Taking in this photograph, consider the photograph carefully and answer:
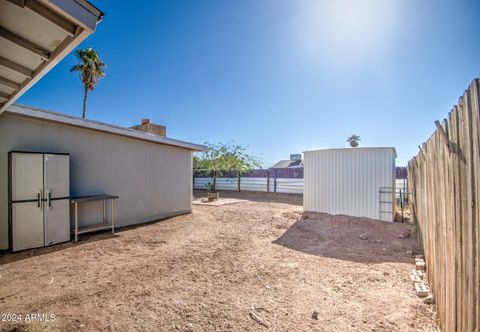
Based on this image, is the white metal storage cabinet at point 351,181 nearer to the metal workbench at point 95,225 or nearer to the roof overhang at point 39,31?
the metal workbench at point 95,225

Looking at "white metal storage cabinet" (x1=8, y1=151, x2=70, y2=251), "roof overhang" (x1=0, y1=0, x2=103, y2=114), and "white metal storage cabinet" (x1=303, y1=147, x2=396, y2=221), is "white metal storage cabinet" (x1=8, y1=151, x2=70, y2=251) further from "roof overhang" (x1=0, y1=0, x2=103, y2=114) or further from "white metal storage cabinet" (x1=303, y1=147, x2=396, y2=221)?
"white metal storage cabinet" (x1=303, y1=147, x2=396, y2=221)

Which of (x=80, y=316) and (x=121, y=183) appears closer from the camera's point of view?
(x=80, y=316)

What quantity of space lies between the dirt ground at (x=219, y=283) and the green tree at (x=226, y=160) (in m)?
9.88

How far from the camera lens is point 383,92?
6.80m

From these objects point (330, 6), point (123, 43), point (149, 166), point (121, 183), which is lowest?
point (121, 183)

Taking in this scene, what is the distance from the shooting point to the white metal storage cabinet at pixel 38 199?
4082mm

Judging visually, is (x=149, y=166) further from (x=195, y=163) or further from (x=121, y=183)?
(x=195, y=163)

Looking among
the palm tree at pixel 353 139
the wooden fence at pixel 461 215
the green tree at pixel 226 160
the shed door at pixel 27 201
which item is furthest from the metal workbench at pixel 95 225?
the palm tree at pixel 353 139

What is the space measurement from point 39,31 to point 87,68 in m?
14.5

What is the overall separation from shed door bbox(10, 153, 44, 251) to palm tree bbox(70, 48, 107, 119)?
11529mm

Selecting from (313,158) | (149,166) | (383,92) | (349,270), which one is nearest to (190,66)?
(149,166)

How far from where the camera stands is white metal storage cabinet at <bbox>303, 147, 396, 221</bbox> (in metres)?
6.76

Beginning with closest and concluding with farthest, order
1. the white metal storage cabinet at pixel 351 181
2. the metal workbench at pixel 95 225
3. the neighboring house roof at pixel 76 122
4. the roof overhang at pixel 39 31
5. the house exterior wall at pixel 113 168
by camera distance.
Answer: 1. the roof overhang at pixel 39 31
2. the neighboring house roof at pixel 76 122
3. the house exterior wall at pixel 113 168
4. the metal workbench at pixel 95 225
5. the white metal storage cabinet at pixel 351 181

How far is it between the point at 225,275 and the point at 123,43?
7.67m
